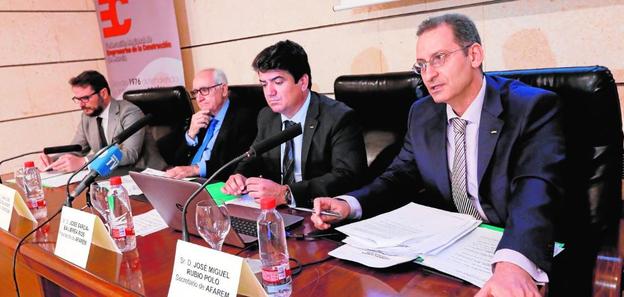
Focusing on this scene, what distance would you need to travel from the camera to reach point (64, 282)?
1.29 metres

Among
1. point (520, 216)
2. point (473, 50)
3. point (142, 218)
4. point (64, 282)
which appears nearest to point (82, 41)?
point (142, 218)

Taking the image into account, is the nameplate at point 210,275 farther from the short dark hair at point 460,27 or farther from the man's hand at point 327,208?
the short dark hair at point 460,27

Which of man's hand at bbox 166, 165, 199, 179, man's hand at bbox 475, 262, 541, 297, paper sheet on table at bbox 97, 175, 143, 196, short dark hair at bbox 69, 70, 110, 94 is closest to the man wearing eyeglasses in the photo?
short dark hair at bbox 69, 70, 110, 94

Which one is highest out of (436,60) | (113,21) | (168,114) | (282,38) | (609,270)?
(113,21)

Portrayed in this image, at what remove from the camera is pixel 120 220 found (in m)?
1.35

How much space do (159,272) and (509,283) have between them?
78 centimetres

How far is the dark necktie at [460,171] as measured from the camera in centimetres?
150

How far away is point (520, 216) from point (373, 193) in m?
0.53

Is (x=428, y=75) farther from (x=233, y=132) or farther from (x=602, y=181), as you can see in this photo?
(x=233, y=132)

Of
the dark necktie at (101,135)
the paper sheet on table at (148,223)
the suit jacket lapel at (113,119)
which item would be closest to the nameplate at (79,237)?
the paper sheet on table at (148,223)

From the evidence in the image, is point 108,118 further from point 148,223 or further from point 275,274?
point 275,274

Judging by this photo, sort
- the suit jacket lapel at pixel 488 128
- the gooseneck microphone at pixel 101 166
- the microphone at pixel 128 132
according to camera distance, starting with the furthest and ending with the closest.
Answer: the microphone at pixel 128 132, the gooseneck microphone at pixel 101 166, the suit jacket lapel at pixel 488 128

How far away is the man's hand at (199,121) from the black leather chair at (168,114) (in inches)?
10.0

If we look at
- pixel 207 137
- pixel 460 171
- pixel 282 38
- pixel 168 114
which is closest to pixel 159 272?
pixel 460 171
